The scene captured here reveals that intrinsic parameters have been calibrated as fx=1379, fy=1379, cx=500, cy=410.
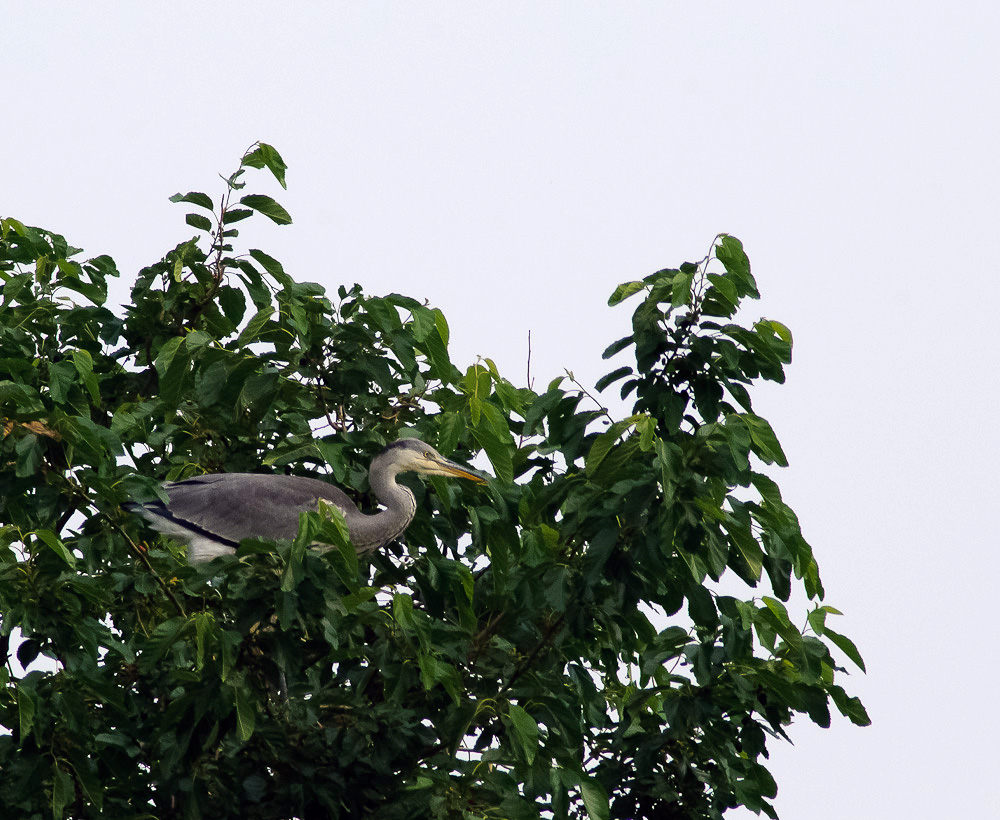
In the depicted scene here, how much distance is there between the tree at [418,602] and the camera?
4.97 meters

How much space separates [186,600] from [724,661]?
275 cm

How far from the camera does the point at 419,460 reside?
6.79 metres

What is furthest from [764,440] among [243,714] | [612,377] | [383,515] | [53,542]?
[383,515]

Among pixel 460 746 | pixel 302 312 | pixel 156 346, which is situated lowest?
pixel 460 746

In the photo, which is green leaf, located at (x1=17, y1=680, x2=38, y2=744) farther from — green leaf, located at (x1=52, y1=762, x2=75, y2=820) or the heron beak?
the heron beak

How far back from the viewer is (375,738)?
545 centimetres

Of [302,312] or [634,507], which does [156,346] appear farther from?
[634,507]

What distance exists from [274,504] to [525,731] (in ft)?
8.52

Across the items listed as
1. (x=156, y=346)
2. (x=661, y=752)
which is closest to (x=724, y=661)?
(x=661, y=752)

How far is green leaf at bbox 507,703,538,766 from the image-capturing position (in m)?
5.16

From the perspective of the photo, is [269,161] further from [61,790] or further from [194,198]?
[61,790]

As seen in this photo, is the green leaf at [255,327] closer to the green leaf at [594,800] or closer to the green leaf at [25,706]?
→ the green leaf at [25,706]

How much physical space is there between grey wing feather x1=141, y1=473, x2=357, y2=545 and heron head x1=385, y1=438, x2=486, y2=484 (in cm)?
57

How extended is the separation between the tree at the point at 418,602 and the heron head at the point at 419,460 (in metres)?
0.12
